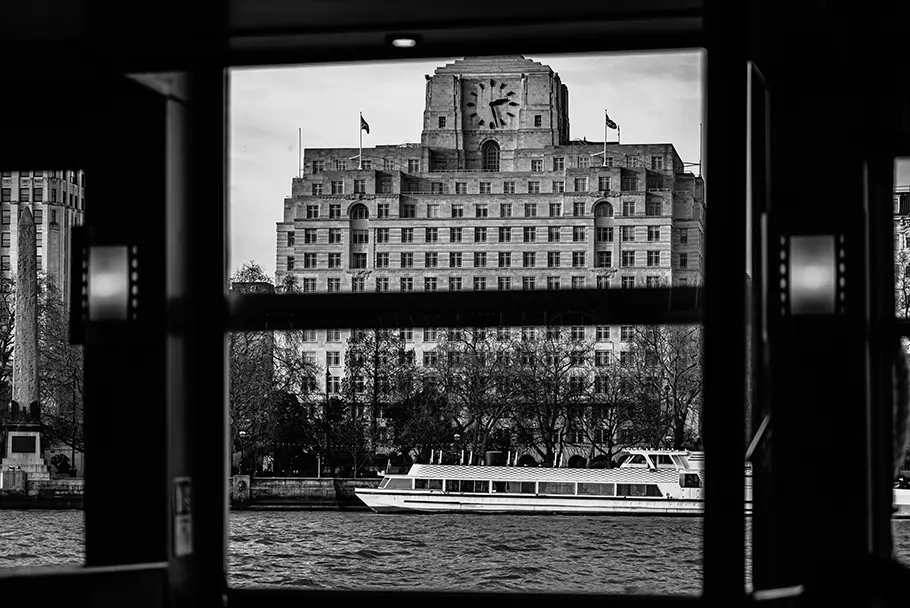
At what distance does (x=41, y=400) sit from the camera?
32.3 m

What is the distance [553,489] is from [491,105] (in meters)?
16.2

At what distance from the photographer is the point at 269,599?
9.98 feet

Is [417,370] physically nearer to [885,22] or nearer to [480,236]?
[480,236]

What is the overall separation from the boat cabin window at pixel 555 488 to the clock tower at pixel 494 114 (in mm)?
13811

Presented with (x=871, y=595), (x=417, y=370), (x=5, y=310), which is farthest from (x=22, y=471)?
(x=871, y=595)

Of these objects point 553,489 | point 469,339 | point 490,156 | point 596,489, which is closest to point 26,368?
point 469,339

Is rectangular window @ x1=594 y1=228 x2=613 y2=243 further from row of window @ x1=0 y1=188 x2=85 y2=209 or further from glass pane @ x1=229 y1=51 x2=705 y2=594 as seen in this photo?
row of window @ x1=0 y1=188 x2=85 y2=209

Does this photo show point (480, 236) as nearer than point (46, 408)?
No

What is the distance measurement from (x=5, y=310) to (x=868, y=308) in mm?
35335

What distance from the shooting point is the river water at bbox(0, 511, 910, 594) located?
29.9 meters

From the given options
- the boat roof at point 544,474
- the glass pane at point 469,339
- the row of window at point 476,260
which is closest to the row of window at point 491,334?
the glass pane at point 469,339

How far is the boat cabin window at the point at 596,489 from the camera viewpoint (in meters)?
32.7

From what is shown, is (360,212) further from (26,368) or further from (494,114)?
(26,368)

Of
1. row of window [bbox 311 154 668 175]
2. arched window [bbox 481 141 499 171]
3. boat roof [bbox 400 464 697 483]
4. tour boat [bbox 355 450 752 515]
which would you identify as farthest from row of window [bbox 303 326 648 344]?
arched window [bbox 481 141 499 171]
